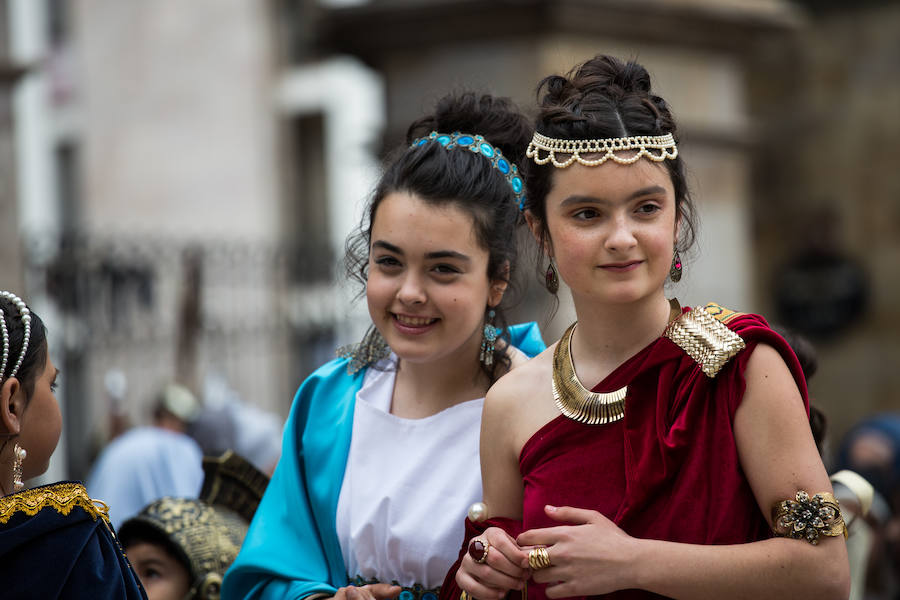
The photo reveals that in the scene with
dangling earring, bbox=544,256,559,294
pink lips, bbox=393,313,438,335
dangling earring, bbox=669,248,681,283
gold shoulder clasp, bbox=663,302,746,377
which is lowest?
pink lips, bbox=393,313,438,335

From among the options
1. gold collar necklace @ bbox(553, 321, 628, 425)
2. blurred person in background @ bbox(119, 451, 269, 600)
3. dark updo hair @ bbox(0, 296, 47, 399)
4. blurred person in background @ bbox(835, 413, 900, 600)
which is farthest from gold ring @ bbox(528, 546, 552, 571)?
blurred person in background @ bbox(835, 413, 900, 600)

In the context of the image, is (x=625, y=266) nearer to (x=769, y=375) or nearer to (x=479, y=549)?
(x=769, y=375)

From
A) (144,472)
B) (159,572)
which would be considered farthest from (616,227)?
(144,472)

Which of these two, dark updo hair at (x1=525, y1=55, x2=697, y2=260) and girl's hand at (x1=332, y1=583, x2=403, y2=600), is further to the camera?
girl's hand at (x1=332, y1=583, x2=403, y2=600)

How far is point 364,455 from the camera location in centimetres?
287

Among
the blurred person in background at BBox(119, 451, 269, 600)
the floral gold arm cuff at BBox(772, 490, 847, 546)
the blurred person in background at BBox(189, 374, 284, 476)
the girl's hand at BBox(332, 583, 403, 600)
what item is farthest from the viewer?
the blurred person in background at BBox(189, 374, 284, 476)

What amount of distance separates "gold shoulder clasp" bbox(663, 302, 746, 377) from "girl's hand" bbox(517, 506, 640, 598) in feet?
1.14

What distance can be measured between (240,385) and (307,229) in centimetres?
427

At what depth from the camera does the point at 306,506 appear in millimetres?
2914

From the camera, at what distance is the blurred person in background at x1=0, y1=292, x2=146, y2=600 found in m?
2.30

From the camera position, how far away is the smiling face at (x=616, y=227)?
219 cm

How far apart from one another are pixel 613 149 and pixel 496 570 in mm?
851

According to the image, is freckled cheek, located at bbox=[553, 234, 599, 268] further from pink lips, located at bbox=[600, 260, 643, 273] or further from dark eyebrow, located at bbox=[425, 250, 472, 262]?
dark eyebrow, located at bbox=[425, 250, 472, 262]

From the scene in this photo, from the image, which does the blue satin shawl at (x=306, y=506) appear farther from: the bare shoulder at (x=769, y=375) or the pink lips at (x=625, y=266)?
the bare shoulder at (x=769, y=375)
